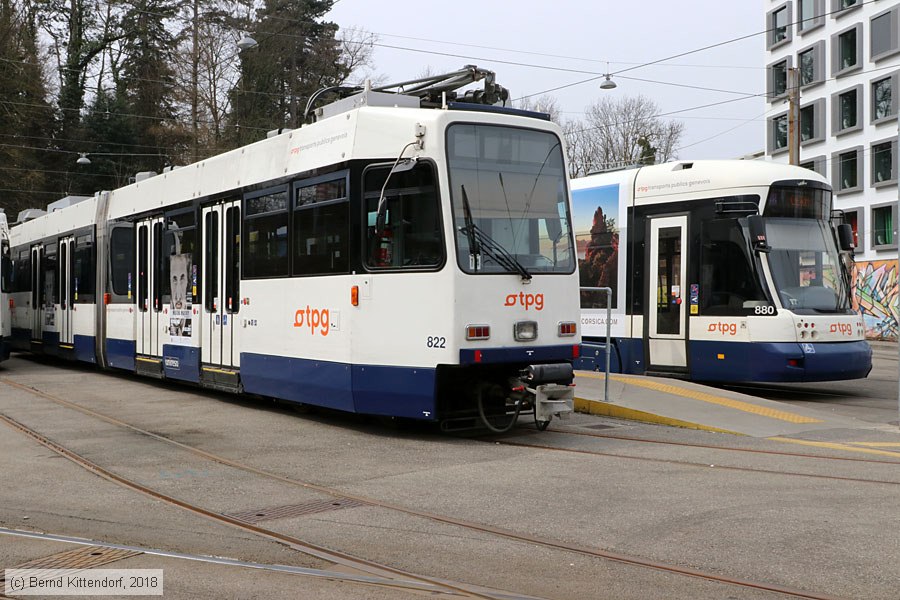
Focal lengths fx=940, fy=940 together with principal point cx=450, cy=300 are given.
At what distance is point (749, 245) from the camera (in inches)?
539

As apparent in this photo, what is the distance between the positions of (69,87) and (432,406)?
41.7 m

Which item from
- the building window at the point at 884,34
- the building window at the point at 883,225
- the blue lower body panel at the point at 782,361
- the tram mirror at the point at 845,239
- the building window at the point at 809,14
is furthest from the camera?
the building window at the point at 809,14

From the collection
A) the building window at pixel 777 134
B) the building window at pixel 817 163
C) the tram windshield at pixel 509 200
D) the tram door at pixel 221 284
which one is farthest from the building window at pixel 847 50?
the tram windshield at pixel 509 200

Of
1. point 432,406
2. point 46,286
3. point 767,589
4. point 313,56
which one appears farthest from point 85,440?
point 313,56

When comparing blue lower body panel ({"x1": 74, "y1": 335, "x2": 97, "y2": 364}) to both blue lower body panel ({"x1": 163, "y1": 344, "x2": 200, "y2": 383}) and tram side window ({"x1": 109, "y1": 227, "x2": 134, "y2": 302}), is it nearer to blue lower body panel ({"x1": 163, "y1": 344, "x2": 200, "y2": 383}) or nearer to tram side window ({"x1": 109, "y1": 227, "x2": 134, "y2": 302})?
tram side window ({"x1": 109, "y1": 227, "x2": 134, "y2": 302})

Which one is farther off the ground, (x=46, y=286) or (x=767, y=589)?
(x=46, y=286)

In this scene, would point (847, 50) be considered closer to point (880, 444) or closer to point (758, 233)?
point (758, 233)

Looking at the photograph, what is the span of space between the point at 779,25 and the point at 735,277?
42.0 meters

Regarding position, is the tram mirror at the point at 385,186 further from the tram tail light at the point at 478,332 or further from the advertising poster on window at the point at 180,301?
the advertising poster on window at the point at 180,301

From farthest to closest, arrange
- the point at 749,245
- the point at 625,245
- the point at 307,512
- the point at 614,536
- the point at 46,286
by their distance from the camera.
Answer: the point at 46,286 → the point at 625,245 → the point at 749,245 → the point at 307,512 → the point at 614,536

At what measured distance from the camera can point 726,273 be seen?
551 inches

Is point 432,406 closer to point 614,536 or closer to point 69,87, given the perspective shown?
point 614,536

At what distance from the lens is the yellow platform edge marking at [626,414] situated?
35.5 ft

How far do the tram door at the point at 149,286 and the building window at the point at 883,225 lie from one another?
3440 cm
